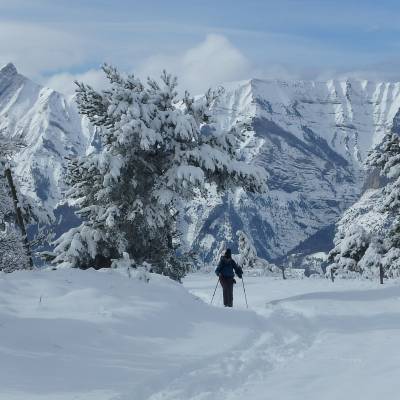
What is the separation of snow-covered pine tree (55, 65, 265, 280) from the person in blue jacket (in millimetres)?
2710

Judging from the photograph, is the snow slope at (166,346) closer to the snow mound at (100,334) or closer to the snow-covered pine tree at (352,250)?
the snow mound at (100,334)

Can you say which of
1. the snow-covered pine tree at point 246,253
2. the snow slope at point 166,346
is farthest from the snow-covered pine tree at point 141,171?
the snow-covered pine tree at point 246,253

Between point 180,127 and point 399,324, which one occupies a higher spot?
point 180,127

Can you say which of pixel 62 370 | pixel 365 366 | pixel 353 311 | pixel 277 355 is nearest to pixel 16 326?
pixel 62 370

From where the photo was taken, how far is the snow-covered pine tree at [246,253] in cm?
5275

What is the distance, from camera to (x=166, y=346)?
10797 mm

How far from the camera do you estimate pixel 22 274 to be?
14.4m

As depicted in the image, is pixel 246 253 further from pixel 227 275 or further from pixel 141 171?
pixel 227 275

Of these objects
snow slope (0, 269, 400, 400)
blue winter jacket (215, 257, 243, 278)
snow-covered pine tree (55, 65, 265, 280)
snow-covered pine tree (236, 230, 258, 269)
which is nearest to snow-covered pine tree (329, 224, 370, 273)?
snow-covered pine tree (236, 230, 258, 269)

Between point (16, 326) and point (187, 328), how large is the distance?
3.40 m

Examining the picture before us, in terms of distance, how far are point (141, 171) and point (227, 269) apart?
4.87m

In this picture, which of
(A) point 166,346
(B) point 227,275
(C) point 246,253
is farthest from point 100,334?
(C) point 246,253

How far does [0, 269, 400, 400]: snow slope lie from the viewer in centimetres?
836

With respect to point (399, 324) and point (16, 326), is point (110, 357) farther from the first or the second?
point (399, 324)
